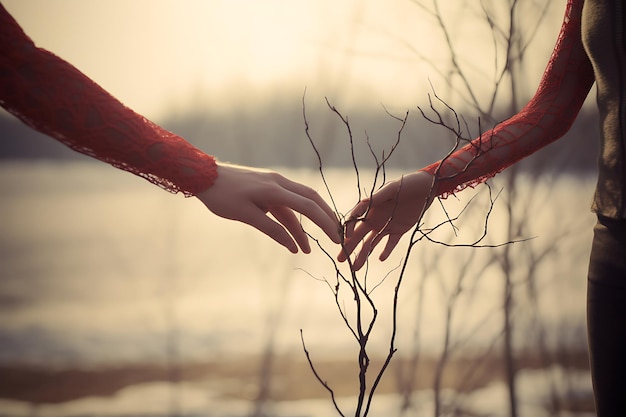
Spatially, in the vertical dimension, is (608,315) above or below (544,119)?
below

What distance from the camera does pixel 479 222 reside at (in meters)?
1.59

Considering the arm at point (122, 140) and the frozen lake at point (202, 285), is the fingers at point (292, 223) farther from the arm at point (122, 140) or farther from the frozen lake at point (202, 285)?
the frozen lake at point (202, 285)

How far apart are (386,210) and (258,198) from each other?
205 millimetres

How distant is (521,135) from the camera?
32.8 inches

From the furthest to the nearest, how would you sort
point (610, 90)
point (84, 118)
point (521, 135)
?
point (521, 135) < point (610, 90) < point (84, 118)

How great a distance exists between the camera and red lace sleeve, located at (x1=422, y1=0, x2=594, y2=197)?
0.82m

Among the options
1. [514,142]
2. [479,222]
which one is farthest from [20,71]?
[479,222]

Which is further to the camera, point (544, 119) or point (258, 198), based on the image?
point (544, 119)

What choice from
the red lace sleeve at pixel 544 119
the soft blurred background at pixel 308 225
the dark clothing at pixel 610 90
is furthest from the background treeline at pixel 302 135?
the dark clothing at pixel 610 90

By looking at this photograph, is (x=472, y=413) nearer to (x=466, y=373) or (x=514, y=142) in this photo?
(x=466, y=373)

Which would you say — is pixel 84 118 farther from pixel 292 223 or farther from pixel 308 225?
pixel 308 225

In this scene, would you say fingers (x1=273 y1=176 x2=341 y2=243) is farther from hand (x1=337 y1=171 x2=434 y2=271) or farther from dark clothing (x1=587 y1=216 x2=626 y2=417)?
dark clothing (x1=587 y1=216 x2=626 y2=417)

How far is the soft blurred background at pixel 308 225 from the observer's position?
5.07 feet

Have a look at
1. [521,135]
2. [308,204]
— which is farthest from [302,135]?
[308,204]
